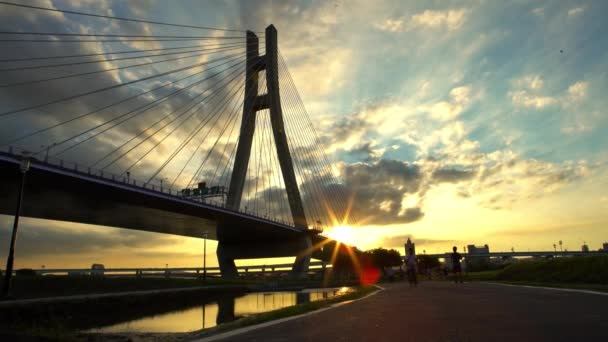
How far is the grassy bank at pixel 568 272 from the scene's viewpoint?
786 inches

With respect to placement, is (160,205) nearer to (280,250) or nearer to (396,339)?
(280,250)

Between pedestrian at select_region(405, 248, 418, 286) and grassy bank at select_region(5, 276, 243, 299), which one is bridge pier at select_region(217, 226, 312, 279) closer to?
grassy bank at select_region(5, 276, 243, 299)

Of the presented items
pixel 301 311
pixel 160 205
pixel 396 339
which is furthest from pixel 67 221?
pixel 396 339

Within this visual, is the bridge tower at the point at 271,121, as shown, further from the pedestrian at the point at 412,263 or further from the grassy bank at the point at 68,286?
the pedestrian at the point at 412,263

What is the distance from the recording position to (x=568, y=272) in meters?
22.7

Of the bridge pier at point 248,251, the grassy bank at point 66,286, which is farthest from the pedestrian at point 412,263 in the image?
the bridge pier at point 248,251

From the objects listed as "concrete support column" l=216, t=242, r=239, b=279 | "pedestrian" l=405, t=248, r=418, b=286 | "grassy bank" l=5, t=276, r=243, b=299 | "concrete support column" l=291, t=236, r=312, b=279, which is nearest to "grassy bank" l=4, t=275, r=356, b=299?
"grassy bank" l=5, t=276, r=243, b=299

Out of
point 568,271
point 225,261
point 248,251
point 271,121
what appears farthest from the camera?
point 225,261

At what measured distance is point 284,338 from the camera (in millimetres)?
6867

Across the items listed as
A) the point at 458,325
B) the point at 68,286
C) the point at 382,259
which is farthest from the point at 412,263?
the point at 382,259

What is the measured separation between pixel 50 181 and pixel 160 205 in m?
15.1

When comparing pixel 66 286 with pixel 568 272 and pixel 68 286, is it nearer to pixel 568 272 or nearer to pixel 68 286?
pixel 68 286

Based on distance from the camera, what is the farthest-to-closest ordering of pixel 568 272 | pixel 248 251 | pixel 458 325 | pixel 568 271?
pixel 248 251 → pixel 568 271 → pixel 568 272 → pixel 458 325

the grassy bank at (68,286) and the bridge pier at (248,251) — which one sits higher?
the bridge pier at (248,251)
